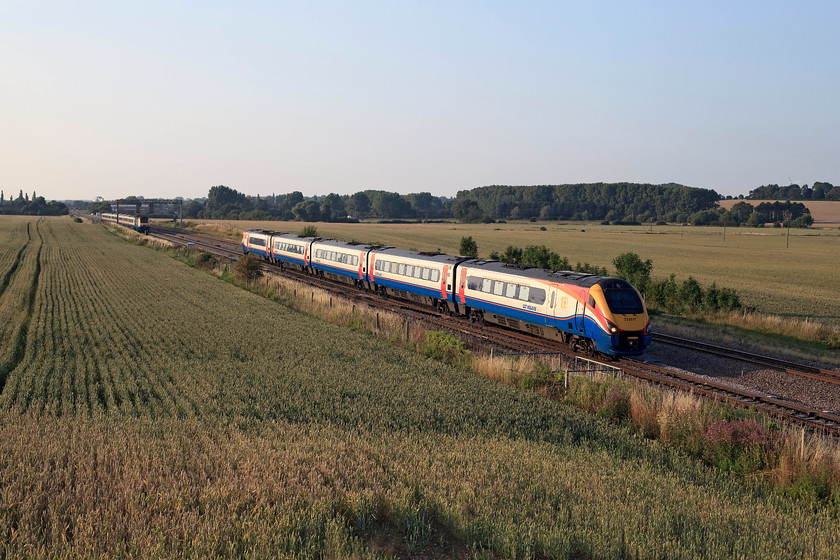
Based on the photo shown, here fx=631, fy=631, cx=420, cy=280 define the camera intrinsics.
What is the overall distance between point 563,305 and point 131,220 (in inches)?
4567

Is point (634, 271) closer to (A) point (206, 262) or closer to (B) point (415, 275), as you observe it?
(B) point (415, 275)

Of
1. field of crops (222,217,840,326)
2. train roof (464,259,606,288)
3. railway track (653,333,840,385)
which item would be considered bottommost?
railway track (653,333,840,385)

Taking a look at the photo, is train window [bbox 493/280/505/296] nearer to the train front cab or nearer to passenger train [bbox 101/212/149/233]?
the train front cab

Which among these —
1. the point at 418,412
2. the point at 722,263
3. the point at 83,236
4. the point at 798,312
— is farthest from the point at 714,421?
the point at 83,236

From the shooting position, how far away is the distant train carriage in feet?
70.9

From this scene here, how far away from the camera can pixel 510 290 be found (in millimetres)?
26562

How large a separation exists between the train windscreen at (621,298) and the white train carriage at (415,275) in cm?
1010

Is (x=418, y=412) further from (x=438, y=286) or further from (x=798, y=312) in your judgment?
(x=798, y=312)

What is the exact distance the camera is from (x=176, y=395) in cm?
1595

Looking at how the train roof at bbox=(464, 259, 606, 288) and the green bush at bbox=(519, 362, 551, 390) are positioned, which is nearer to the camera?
the green bush at bbox=(519, 362, 551, 390)

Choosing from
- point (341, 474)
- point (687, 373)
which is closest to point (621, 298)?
point (687, 373)

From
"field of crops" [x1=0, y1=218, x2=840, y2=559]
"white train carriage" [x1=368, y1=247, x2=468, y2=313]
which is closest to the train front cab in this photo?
"field of crops" [x1=0, y1=218, x2=840, y2=559]

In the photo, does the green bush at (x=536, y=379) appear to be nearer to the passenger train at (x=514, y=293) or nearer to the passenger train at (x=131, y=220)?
the passenger train at (x=514, y=293)

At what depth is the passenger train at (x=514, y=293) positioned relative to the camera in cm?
2175
